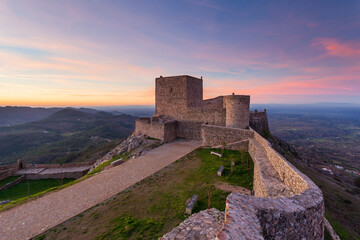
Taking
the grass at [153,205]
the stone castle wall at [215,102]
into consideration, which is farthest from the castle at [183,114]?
the grass at [153,205]

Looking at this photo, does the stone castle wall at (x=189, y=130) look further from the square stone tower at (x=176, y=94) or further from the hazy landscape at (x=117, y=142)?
the hazy landscape at (x=117, y=142)

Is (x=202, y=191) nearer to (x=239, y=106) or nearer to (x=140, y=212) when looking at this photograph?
(x=140, y=212)

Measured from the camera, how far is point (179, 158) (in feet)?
55.1

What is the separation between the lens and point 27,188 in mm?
21641

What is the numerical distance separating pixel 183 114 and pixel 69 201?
17.7 m

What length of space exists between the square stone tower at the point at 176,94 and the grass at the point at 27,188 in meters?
18.7

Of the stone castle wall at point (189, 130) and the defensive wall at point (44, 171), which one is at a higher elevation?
the stone castle wall at point (189, 130)

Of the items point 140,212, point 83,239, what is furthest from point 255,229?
point 83,239

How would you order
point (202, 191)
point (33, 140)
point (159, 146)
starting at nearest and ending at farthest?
point (202, 191) → point (159, 146) → point (33, 140)

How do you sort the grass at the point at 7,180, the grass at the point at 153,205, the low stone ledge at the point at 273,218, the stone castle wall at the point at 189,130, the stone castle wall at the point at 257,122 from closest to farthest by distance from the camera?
the low stone ledge at the point at 273,218 < the grass at the point at 153,205 < the stone castle wall at the point at 257,122 < the grass at the point at 7,180 < the stone castle wall at the point at 189,130

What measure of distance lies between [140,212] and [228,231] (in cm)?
733

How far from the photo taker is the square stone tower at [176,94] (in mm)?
25125

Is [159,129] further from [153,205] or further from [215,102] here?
[153,205]

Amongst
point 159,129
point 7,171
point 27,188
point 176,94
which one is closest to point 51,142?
point 7,171
